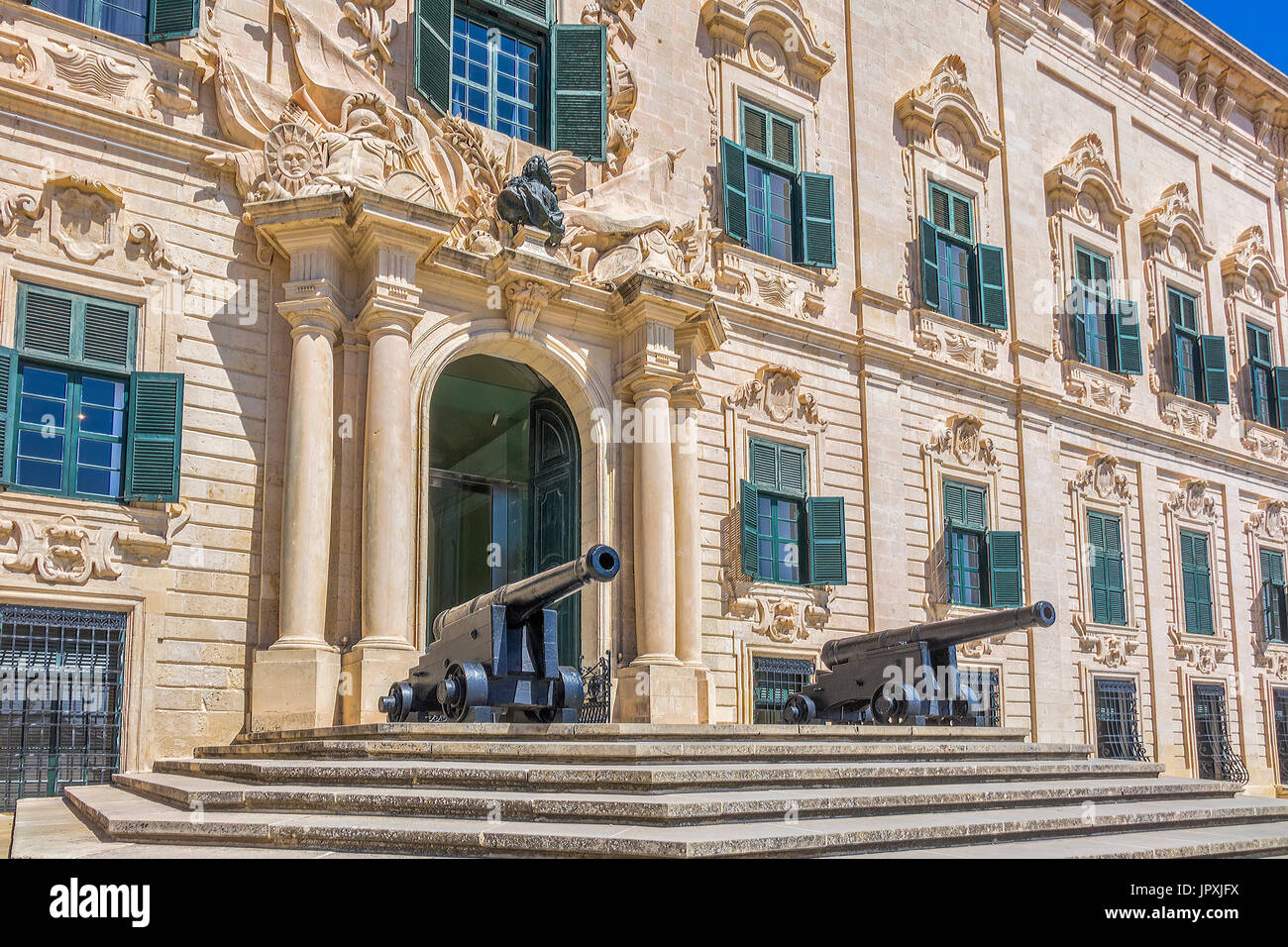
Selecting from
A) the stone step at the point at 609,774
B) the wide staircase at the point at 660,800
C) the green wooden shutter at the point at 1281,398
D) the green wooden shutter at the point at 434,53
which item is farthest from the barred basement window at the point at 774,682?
the green wooden shutter at the point at 1281,398

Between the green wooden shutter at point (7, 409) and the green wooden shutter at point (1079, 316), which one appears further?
the green wooden shutter at point (1079, 316)

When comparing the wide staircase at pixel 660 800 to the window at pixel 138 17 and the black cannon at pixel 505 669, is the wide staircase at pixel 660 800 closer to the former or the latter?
the black cannon at pixel 505 669

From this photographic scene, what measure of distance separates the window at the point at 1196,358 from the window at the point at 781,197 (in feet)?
30.1

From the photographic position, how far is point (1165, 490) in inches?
828

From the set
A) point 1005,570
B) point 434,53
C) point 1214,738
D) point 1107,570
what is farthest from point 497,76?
point 1214,738

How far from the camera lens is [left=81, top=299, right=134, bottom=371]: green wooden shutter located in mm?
10836

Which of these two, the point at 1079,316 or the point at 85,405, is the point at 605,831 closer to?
the point at 85,405

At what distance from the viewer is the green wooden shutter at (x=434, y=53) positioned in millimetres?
13000

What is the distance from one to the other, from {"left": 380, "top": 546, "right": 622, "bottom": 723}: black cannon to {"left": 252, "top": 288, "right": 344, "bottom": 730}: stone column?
106 cm

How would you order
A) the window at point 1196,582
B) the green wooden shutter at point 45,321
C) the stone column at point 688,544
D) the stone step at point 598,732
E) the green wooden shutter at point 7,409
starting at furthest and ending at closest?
the window at point 1196,582 < the stone column at point 688,544 < the green wooden shutter at point 45,321 < the green wooden shutter at point 7,409 < the stone step at point 598,732

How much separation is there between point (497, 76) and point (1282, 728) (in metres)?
18.6

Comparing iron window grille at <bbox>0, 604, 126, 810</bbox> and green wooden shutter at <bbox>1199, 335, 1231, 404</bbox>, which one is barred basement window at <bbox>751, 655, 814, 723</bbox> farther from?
green wooden shutter at <bbox>1199, 335, 1231, 404</bbox>

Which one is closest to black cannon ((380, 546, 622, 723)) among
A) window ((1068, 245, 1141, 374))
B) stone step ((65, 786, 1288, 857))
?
stone step ((65, 786, 1288, 857))
